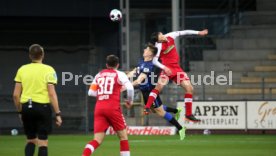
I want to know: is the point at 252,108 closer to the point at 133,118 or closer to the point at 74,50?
the point at 133,118

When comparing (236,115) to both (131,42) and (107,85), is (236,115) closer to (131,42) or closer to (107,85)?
(131,42)

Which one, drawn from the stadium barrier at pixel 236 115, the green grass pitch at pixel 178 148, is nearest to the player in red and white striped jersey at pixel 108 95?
the green grass pitch at pixel 178 148

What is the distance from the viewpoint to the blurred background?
96.6ft

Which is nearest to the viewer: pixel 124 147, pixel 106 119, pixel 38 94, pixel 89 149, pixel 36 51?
pixel 36 51

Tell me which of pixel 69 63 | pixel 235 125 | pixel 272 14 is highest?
pixel 272 14

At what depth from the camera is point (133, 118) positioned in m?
28.7

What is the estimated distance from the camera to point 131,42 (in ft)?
105

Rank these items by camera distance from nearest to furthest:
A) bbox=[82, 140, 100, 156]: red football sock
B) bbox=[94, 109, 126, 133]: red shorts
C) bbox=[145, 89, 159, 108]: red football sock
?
1. bbox=[82, 140, 100, 156]: red football sock
2. bbox=[94, 109, 126, 133]: red shorts
3. bbox=[145, 89, 159, 108]: red football sock

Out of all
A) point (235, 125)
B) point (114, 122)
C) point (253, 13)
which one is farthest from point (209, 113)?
point (114, 122)

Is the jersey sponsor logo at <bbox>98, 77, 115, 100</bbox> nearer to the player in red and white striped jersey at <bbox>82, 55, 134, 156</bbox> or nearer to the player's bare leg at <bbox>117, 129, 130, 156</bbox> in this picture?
the player in red and white striped jersey at <bbox>82, 55, 134, 156</bbox>

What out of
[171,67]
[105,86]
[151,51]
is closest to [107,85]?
[105,86]

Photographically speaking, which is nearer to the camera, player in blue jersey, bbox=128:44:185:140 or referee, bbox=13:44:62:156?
referee, bbox=13:44:62:156

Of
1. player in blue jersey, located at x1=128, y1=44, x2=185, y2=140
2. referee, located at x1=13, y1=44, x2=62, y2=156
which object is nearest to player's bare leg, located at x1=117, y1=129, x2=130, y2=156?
referee, located at x1=13, y1=44, x2=62, y2=156

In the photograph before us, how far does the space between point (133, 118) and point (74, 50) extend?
538 centimetres
